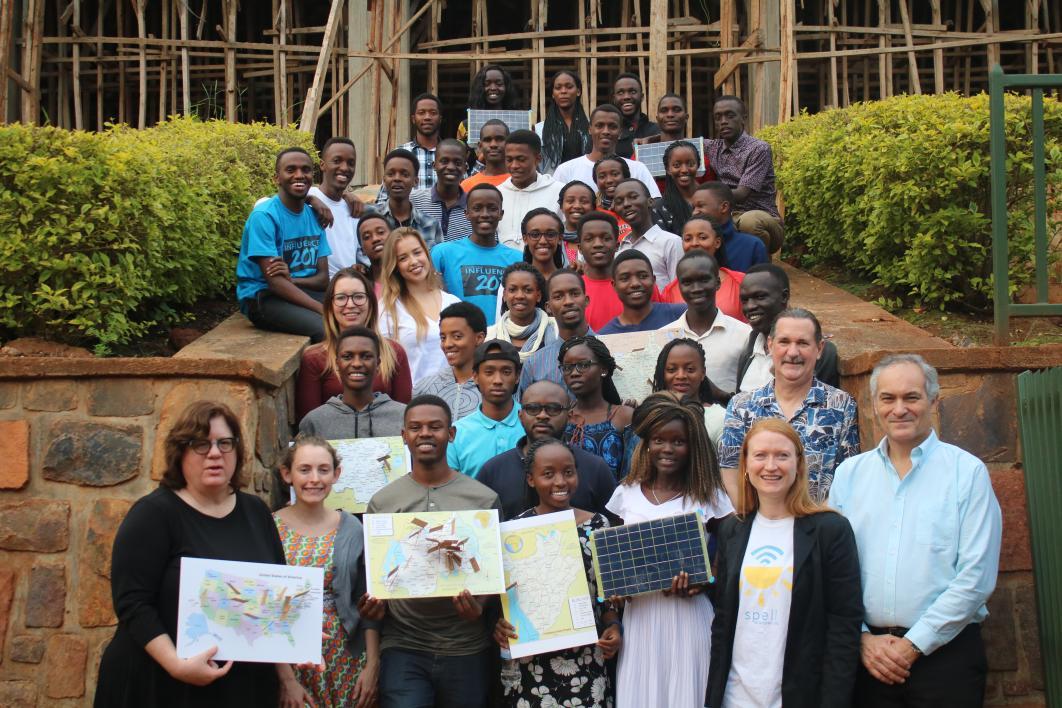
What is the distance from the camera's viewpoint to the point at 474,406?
6.77 metres

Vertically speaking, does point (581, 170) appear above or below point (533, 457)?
above

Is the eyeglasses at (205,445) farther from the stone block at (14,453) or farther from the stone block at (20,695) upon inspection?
the stone block at (20,695)

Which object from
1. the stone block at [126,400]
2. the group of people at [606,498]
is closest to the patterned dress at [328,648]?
the group of people at [606,498]

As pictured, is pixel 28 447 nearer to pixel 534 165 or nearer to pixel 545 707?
pixel 545 707

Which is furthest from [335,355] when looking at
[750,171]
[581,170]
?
[750,171]

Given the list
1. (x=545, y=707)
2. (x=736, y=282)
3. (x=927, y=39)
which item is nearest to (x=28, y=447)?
(x=545, y=707)

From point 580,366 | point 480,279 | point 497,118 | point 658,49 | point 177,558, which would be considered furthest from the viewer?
point 658,49

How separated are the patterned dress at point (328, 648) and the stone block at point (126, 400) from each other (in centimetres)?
122

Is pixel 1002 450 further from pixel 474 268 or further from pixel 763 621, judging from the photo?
pixel 474 268

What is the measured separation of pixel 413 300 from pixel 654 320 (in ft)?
4.87

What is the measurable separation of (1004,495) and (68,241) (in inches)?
194

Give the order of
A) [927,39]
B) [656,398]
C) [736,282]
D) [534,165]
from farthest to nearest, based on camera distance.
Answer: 1. [927,39]
2. [534,165]
3. [736,282]
4. [656,398]

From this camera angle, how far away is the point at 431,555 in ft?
17.5

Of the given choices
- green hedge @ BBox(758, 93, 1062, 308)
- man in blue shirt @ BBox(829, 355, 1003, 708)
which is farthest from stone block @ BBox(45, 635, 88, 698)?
green hedge @ BBox(758, 93, 1062, 308)
